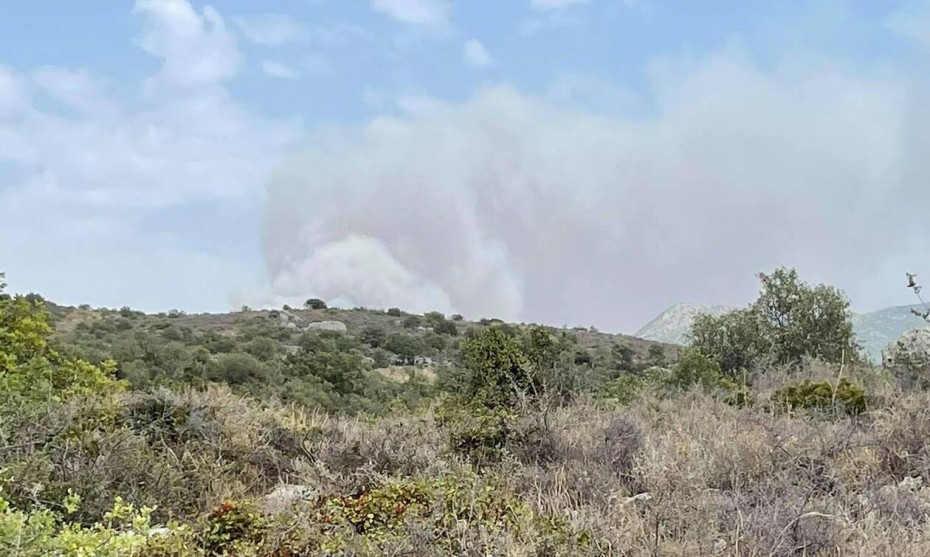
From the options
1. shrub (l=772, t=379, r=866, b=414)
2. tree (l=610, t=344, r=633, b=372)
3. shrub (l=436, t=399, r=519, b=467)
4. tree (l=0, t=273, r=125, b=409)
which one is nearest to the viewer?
shrub (l=436, t=399, r=519, b=467)

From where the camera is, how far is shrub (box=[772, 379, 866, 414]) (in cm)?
818

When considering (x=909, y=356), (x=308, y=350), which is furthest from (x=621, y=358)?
(x=909, y=356)

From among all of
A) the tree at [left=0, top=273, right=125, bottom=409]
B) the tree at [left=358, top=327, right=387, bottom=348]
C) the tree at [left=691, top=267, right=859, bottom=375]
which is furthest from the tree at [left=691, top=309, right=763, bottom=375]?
the tree at [left=358, top=327, right=387, bottom=348]

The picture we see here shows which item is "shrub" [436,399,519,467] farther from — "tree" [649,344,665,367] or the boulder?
"tree" [649,344,665,367]

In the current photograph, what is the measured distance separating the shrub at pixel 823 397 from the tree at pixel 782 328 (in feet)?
27.8

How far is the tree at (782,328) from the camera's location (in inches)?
711

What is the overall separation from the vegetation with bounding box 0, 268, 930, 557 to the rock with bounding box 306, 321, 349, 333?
23.6 meters

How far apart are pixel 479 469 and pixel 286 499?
1.57 m

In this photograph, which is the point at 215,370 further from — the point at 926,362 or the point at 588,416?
the point at 926,362

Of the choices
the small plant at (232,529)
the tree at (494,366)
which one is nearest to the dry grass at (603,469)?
the small plant at (232,529)

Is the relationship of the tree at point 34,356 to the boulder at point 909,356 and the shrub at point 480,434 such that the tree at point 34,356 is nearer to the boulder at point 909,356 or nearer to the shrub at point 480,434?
the shrub at point 480,434

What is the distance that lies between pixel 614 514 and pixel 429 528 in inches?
43.9

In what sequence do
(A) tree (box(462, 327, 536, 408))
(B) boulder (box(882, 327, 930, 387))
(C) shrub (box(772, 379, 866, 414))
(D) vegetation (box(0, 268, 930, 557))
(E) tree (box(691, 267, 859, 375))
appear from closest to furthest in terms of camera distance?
(D) vegetation (box(0, 268, 930, 557)) < (C) shrub (box(772, 379, 866, 414)) < (A) tree (box(462, 327, 536, 408)) < (B) boulder (box(882, 327, 930, 387)) < (E) tree (box(691, 267, 859, 375))

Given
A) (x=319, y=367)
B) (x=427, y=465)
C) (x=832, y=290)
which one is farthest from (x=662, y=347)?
(x=427, y=465)
